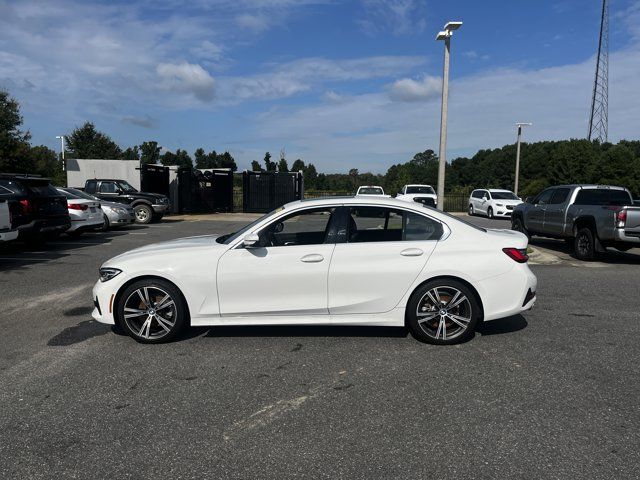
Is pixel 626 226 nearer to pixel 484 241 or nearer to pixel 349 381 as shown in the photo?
pixel 484 241

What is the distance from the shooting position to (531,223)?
1404 cm

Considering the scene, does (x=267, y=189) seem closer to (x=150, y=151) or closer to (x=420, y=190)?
(x=420, y=190)

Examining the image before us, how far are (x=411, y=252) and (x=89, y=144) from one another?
194 ft

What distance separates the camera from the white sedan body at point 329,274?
16.7ft

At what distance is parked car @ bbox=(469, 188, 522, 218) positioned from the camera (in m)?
26.3

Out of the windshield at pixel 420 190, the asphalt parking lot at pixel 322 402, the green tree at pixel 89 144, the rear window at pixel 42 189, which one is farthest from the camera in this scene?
the green tree at pixel 89 144

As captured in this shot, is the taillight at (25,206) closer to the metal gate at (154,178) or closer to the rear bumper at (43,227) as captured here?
the rear bumper at (43,227)

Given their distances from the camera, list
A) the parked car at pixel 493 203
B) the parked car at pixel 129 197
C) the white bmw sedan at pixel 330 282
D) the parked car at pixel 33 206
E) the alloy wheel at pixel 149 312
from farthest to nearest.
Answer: the parked car at pixel 493 203 → the parked car at pixel 129 197 → the parked car at pixel 33 206 → the alloy wheel at pixel 149 312 → the white bmw sedan at pixel 330 282

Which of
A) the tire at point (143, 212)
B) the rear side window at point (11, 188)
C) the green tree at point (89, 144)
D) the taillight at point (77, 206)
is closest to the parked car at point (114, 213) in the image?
the taillight at point (77, 206)

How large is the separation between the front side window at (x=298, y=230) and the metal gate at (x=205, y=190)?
2321 cm

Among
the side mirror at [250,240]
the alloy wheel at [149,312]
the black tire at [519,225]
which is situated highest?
the side mirror at [250,240]

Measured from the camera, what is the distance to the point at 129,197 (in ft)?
69.4

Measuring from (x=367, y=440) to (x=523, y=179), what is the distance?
96.8 m

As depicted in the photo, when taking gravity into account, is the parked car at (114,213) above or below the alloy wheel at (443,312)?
above
